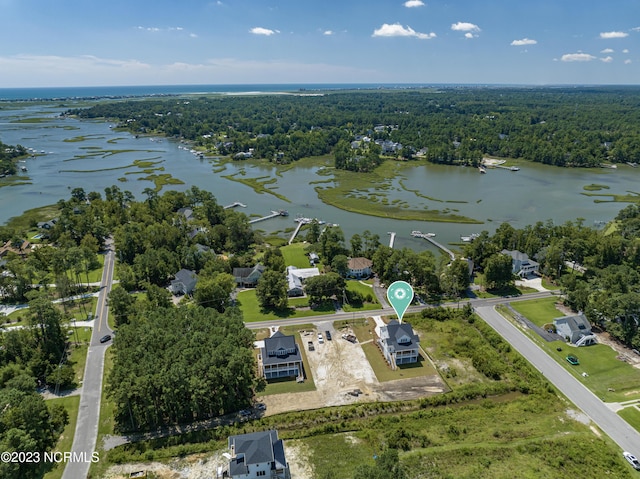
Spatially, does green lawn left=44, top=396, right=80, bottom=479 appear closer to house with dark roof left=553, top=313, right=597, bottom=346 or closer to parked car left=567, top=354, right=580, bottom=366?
parked car left=567, top=354, right=580, bottom=366

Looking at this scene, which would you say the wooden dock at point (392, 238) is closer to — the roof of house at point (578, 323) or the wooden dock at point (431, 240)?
the wooden dock at point (431, 240)

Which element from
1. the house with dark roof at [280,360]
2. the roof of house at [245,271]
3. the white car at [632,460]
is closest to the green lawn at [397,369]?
the house with dark roof at [280,360]

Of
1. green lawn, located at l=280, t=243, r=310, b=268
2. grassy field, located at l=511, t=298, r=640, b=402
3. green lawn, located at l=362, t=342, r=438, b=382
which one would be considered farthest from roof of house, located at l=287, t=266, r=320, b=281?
grassy field, located at l=511, t=298, r=640, b=402

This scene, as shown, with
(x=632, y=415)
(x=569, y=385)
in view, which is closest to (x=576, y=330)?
(x=569, y=385)

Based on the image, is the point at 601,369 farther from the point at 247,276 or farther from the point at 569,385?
the point at 247,276

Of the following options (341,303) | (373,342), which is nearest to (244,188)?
(341,303)

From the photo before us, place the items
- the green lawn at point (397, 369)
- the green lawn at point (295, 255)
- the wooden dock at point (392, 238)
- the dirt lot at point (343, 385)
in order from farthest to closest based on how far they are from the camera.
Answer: the wooden dock at point (392, 238) → the green lawn at point (295, 255) → the green lawn at point (397, 369) → the dirt lot at point (343, 385)

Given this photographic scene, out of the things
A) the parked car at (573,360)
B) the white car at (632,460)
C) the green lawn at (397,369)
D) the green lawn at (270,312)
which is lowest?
the green lawn at (397,369)

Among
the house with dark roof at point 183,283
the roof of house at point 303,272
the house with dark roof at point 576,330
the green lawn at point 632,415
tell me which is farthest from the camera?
the roof of house at point 303,272
